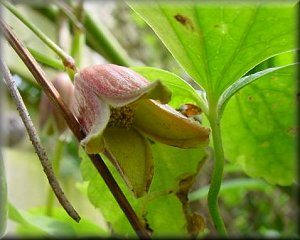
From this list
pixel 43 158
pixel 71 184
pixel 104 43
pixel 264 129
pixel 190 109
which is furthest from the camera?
pixel 71 184

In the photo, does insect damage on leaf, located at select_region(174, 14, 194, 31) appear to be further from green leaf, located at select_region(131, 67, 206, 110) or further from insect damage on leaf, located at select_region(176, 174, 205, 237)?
insect damage on leaf, located at select_region(176, 174, 205, 237)

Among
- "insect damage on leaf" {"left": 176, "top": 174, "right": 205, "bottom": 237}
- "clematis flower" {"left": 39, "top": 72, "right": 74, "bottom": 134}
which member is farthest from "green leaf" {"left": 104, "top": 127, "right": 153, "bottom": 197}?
"clematis flower" {"left": 39, "top": 72, "right": 74, "bottom": 134}

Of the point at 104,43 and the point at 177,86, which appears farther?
the point at 104,43

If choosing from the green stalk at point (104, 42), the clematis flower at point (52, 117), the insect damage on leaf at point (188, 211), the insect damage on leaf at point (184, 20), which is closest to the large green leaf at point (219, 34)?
the insect damage on leaf at point (184, 20)

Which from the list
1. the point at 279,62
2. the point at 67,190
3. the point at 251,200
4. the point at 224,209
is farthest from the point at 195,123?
the point at 251,200

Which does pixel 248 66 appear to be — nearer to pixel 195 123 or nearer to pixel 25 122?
pixel 195 123

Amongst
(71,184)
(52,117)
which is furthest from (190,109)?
(71,184)

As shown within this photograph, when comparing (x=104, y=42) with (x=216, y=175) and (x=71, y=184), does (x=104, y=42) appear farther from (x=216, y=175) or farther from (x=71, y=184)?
(x=216, y=175)
